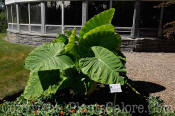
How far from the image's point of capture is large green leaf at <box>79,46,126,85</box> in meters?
2.57

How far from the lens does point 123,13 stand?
32.5 ft

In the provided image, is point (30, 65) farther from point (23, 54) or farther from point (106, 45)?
point (23, 54)

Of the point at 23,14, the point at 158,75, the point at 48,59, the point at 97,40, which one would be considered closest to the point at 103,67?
the point at 97,40

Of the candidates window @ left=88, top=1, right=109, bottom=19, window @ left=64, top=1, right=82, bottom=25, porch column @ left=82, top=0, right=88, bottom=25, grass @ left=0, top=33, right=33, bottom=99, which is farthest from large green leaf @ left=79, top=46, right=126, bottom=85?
window @ left=64, top=1, right=82, bottom=25

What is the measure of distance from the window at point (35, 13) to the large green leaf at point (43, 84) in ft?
28.5

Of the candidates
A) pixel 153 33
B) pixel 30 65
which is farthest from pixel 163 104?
pixel 153 33

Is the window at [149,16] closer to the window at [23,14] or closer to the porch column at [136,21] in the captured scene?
the porch column at [136,21]

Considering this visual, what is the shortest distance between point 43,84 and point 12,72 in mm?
2185

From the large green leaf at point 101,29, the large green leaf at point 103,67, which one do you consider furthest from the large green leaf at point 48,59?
the large green leaf at point 101,29

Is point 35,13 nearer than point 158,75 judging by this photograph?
No

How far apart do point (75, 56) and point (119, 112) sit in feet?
4.04

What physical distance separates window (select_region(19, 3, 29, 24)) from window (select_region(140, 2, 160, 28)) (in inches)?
299

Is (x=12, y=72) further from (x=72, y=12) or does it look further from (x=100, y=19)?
(x=72, y=12)

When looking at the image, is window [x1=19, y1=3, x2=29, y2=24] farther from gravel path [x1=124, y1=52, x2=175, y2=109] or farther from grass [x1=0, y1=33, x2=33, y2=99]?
gravel path [x1=124, y1=52, x2=175, y2=109]
